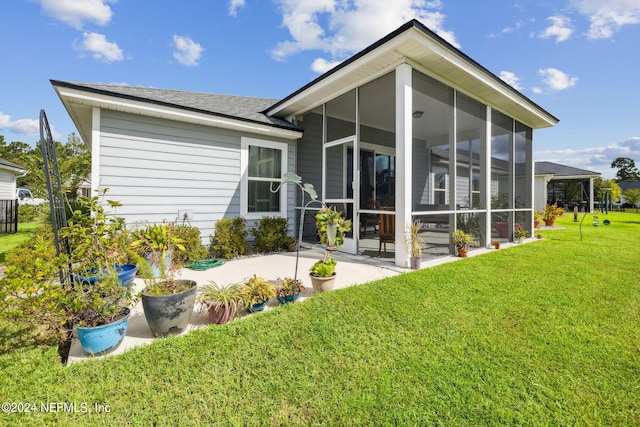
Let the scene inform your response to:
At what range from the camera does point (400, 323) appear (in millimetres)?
2686

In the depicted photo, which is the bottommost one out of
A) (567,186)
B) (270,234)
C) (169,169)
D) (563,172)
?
(270,234)

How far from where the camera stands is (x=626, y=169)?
1928 inches

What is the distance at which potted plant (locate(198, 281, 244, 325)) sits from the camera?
2.65 m

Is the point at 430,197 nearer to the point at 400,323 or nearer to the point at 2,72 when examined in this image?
the point at 400,323

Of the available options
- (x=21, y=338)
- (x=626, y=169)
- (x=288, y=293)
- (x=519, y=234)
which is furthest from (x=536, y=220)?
(x=626, y=169)

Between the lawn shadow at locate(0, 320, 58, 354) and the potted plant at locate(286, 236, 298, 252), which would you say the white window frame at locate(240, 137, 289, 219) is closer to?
the potted plant at locate(286, 236, 298, 252)

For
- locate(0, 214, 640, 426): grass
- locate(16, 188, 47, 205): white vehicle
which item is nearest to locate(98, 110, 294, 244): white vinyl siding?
locate(0, 214, 640, 426): grass

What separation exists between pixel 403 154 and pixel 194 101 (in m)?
4.84

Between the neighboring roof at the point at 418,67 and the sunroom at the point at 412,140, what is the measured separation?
19 millimetres

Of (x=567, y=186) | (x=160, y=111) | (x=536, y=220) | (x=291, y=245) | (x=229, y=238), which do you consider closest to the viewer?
(x=160, y=111)

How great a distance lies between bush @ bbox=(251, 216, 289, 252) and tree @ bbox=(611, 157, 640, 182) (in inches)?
2779

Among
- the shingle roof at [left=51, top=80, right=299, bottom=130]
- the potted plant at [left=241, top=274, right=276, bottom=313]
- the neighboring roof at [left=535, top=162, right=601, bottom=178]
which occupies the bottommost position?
the potted plant at [left=241, top=274, right=276, bottom=313]

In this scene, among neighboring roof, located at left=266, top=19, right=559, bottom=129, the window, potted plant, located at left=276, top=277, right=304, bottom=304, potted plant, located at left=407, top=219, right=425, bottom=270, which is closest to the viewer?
potted plant, located at left=276, top=277, right=304, bottom=304

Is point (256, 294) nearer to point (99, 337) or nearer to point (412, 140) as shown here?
point (99, 337)
